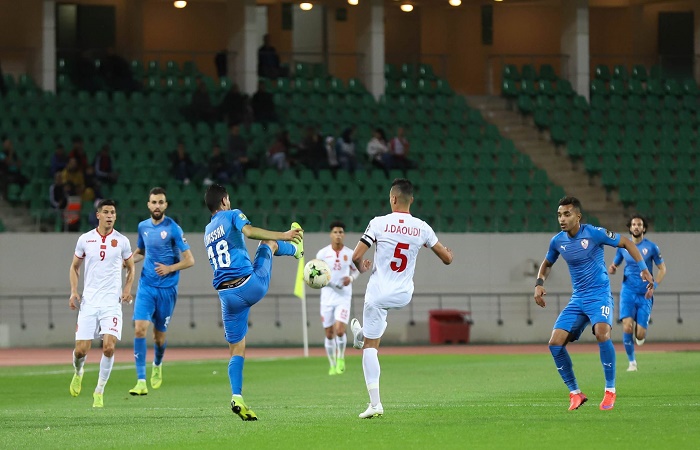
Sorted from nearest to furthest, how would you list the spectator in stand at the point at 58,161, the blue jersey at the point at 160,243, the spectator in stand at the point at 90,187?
the blue jersey at the point at 160,243 < the spectator in stand at the point at 90,187 < the spectator in stand at the point at 58,161

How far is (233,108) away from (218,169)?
2678 mm

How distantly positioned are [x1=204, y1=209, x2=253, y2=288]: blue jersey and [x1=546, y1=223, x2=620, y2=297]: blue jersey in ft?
11.0

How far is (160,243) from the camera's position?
699 inches

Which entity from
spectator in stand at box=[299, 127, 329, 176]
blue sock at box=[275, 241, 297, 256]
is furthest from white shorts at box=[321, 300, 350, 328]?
spectator in stand at box=[299, 127, 329, 176]

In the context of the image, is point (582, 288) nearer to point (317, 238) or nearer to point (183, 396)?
point (183, 396)

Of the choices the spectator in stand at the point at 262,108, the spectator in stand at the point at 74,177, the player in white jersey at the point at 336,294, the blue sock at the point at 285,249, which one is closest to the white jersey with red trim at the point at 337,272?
the player in white jersey at the point at 336,294

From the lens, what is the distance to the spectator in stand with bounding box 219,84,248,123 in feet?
115

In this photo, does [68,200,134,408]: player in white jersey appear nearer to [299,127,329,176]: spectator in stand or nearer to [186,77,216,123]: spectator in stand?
→ [299,127,329,176]: spectator in stand

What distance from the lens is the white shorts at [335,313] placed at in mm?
22766

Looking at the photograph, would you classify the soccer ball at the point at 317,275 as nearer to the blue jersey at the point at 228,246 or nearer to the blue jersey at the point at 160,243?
the blue jersey at the point at 228,246

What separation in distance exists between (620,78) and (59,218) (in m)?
18.7

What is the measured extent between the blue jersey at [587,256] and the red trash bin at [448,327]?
63.0 feet

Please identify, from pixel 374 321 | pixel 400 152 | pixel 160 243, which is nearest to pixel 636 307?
pixel 160 243

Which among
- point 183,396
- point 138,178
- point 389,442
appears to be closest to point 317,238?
point 138,178
